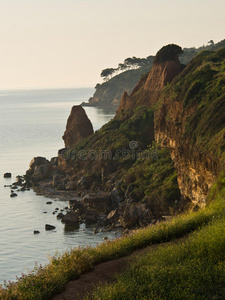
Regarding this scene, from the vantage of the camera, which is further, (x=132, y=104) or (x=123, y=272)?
(x=132, y=104)

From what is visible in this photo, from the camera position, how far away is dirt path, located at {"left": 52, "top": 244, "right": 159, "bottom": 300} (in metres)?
13.6

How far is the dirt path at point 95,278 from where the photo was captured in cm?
1359

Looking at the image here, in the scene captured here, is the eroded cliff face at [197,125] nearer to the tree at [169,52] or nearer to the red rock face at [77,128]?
the tree at [169,52]

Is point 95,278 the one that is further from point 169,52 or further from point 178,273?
point 169,52

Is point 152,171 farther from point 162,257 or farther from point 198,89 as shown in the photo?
point 162,257

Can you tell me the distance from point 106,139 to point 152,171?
65.0 feet

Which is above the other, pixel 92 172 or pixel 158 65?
pixel 158 65

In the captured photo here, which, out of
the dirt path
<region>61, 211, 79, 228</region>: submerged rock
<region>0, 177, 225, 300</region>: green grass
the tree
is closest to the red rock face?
the tree

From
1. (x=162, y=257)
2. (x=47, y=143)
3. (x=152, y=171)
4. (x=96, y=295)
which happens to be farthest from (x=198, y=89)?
(x=47, y=143)

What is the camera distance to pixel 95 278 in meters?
14.9

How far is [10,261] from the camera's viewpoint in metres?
42.1
